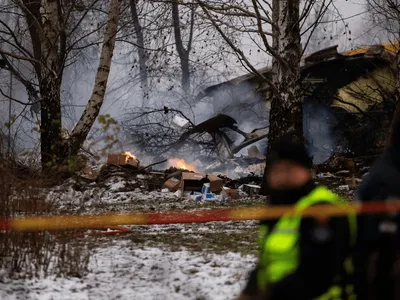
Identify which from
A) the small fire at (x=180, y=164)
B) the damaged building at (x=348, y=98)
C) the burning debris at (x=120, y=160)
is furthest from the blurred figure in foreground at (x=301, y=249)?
the small fire at (x=180, y=164)

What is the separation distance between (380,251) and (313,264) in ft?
1.62

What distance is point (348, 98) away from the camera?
1684 cm

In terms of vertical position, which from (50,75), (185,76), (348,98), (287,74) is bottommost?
(287,74)

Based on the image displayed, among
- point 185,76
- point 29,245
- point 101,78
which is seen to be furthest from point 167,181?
point 185,76

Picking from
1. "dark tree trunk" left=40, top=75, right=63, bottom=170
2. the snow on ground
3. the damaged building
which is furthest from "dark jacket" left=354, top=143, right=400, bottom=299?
the damaged building

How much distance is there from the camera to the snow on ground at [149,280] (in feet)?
14.2

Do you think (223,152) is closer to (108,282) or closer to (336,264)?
(108,282)

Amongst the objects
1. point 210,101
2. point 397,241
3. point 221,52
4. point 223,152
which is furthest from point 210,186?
point 210,101

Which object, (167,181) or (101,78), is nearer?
(101,78)

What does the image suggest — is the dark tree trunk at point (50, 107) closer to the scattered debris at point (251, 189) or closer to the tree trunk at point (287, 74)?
the scattered debris at point (251, 189)

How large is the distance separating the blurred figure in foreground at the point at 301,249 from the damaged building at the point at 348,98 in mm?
12270

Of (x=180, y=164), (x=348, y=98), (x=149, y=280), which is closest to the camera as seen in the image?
(x=149, y=280)

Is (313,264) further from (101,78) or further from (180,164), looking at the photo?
(180,164)

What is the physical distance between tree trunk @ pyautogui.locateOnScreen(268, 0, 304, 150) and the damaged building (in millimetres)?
4485
